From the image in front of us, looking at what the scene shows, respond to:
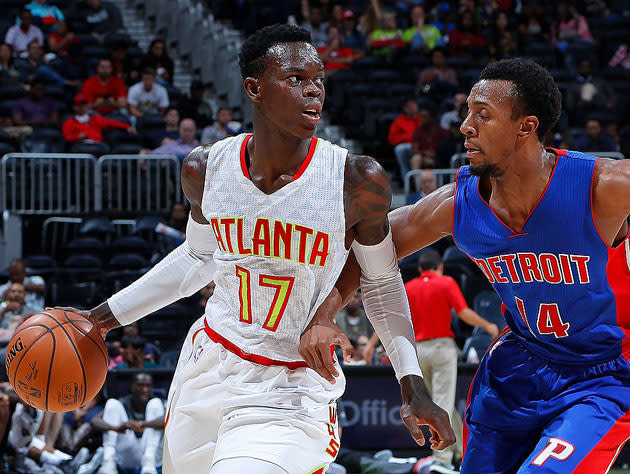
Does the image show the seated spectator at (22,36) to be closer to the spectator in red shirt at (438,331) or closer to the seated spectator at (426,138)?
the seated spectator at (426,138)

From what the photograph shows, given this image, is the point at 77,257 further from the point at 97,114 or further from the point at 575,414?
the point at 575,414

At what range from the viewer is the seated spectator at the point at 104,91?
13281 millimetres

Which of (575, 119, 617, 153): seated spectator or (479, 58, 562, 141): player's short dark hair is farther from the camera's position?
(575, 119, 617, 153): seated spectator

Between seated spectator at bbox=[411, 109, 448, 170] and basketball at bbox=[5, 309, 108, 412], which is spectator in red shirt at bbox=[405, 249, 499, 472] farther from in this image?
basketball at bbox=[5, 309, 108, 412]

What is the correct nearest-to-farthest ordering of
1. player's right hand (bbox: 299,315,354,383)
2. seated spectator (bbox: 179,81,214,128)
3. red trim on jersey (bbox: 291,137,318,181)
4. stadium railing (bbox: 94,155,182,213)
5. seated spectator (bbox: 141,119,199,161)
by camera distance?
player's right hand (bbox: 299,315,354,383) < red trim on jersey (bbox: 291,137,318,181) < stadium railing (bbox: 94,155,182,213) < seated spectator (bbox: 141,119,199,161) < seated spectator (bbox: 179,81,214,128)

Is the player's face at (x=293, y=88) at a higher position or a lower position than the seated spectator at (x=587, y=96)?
higher

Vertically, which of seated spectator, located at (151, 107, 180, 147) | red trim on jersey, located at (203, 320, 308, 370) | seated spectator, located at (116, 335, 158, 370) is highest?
red trim on jersey, located at (203, 320, 308, 370)

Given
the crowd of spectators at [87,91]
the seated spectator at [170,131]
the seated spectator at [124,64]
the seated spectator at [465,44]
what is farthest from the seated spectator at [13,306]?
the seated spectator at [465,44]

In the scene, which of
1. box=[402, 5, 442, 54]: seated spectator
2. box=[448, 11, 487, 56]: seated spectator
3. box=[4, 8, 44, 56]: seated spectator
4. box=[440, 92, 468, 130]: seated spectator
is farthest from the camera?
box=[402, 5, 442, 54]: seated spectator

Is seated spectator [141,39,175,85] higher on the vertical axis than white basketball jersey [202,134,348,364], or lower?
lower

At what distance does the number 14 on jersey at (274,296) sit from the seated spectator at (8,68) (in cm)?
1042

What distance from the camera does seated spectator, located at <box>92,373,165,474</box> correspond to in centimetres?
865

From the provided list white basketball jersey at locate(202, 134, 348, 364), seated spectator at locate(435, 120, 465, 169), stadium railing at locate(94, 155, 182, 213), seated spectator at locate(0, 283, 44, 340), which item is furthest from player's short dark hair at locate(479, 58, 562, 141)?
seated spectator at locate(435, 120, 465, 169)

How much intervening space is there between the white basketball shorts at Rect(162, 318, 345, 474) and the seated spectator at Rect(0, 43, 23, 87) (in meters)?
10.4
